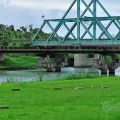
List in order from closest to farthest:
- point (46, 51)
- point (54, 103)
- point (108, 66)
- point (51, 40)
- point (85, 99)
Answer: point (54, 103), point (85, 99), point (46, 51), point (108, 66), point (51, 40)

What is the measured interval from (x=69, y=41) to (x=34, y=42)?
11.2m

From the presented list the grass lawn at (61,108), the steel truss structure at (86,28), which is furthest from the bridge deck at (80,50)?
the grass lawn at (61,108)

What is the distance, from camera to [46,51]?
14312 cm

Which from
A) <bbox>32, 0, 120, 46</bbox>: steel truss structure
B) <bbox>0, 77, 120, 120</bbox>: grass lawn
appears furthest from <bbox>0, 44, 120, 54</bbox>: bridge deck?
<bbox>0, 77, 120, 120</bbox>: grass lawn

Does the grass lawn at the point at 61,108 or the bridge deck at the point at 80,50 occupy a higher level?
the bridge deck at the point at 80,50

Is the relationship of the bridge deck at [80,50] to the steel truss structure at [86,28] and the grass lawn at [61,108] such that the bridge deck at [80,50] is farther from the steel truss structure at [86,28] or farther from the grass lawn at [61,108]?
the grass lawn at [61,108]

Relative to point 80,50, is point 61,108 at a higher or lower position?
lower

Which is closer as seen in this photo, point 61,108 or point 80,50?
point 61,108

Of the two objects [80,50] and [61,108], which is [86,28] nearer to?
[80,50]

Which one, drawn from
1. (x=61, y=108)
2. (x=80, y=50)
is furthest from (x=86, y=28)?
(x=61, y=108)

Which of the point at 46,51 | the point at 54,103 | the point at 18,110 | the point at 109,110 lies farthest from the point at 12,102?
the point at 46,51

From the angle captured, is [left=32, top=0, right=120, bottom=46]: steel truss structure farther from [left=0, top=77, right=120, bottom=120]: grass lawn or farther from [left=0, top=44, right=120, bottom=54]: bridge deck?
[left=0, top=77, right=120, bottom=120]: grass lawn

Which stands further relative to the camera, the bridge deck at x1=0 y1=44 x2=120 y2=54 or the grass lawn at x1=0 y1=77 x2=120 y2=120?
the bridge deck at x1=0 y1=44 x2=120 y2=54

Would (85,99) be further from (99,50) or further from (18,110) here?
(99,50)
